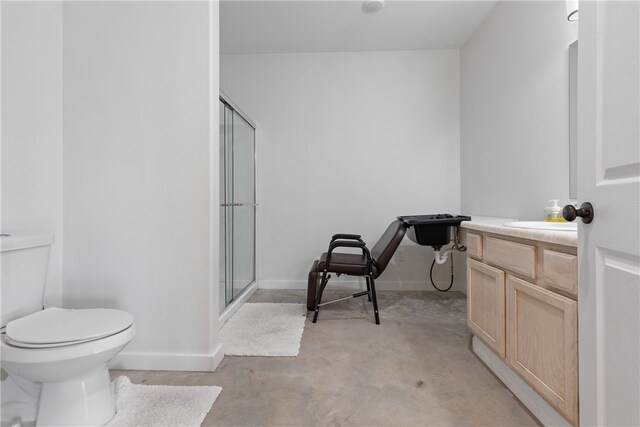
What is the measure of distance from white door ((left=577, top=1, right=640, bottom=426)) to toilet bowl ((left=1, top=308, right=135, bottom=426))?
5.34 ft

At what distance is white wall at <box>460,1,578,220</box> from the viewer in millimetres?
1845

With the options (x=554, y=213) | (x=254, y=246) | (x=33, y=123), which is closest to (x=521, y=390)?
(x=554, y=213)

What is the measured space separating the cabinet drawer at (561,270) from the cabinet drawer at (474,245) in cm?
53

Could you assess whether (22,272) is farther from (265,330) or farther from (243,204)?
(243,204)

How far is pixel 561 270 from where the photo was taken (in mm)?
1055

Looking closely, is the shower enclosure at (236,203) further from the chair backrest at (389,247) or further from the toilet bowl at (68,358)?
the chair backrest at (389,247)

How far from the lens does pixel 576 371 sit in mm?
989

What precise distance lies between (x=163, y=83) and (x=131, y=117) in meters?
0.27

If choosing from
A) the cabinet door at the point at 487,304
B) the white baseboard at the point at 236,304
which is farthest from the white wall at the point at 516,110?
the white baseboard at the point at 236,304

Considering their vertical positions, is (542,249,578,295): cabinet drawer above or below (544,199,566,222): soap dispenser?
below

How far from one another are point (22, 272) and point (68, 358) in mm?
535

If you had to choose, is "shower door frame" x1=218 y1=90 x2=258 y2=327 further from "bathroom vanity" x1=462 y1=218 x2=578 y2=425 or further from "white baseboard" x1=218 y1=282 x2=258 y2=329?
"bathroom vanity" x1=462 y1=218 x2=578 y2=425

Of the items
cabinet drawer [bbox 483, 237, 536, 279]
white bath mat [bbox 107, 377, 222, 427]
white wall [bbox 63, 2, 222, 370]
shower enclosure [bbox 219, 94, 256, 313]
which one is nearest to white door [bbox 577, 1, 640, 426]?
cabinet drawer [bbox 483, 237, 536, 279]

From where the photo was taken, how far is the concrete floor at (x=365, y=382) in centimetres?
129
